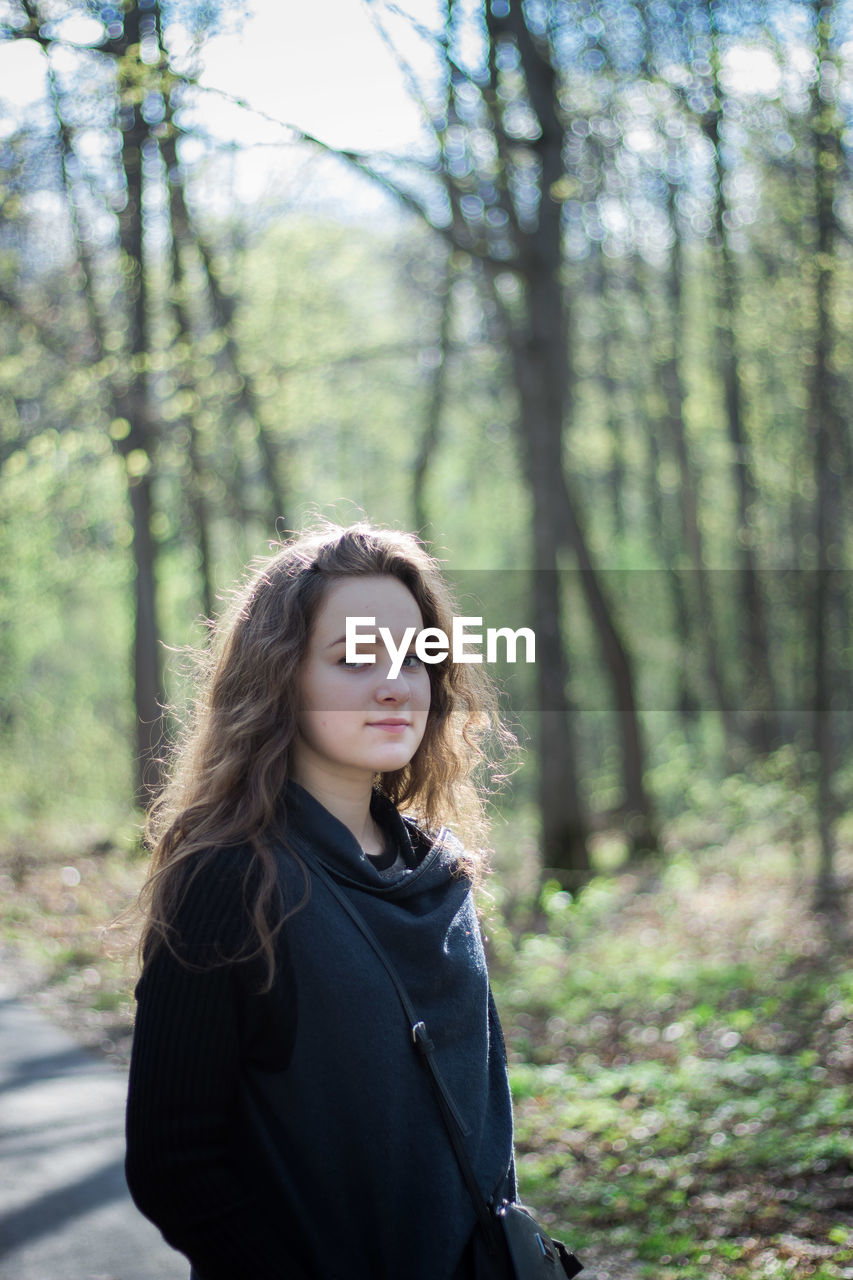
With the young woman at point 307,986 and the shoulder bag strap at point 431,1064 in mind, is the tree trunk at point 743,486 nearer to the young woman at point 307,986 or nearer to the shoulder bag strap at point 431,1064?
the young woman at point 307,986

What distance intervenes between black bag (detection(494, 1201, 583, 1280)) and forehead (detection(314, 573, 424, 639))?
1109 mm

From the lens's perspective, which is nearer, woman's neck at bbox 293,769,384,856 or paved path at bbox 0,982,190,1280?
woman's neck at bbox 293,769,384,856

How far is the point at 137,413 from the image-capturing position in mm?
12758

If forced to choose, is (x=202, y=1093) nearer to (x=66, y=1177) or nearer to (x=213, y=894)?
(x=213, y=894)

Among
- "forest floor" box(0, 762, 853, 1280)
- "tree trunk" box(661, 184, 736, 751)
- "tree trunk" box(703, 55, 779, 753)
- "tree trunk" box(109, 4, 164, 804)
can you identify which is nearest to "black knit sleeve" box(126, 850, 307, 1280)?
"forest floor" box(0, 762, 853, 1280)

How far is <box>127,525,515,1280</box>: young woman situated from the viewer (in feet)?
6.11

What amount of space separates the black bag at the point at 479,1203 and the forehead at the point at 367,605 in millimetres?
475

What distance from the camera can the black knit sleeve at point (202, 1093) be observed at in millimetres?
1840

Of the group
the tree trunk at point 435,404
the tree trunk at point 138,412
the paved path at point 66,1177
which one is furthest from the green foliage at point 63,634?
the paved path at point 66,1177

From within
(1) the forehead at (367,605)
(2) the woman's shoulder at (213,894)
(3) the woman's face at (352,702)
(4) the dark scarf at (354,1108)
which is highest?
(1) the forehead at (367,605)

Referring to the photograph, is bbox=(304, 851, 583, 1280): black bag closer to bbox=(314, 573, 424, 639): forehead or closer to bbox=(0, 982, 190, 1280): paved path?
bbox=(314, 573, 424, 639): forehead

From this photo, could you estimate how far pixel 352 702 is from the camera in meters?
2.19

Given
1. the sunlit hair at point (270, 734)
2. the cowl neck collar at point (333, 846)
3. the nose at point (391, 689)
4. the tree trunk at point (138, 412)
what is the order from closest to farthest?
the sunlit hair at point (270, 734) < the cowl neck collar at point (333, 846) < the nose at point (391, 689) < the tree trunk at point (138, 412)

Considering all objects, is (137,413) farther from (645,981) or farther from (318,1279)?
(318,1279)
